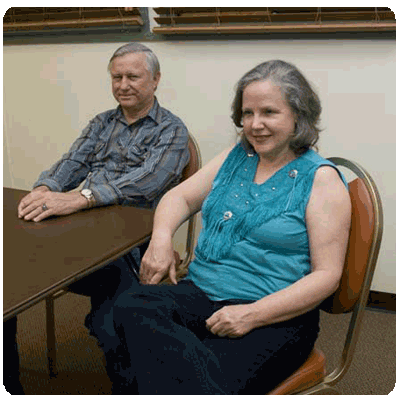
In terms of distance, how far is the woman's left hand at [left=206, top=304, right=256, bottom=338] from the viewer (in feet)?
4.12

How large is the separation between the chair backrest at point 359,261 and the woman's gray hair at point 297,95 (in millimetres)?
184

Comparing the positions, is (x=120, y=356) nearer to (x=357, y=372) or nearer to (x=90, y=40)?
(x=357, y=372)

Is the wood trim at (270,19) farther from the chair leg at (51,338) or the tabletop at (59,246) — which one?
the chair leg at (51,338)

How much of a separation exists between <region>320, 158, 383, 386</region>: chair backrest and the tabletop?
1.78 feet

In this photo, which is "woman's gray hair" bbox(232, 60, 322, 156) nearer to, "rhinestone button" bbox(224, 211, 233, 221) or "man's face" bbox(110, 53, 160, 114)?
"rhinestone button" bbox(224, 211, 233, 221)

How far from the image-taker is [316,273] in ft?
4.29

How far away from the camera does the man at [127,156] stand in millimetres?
1798

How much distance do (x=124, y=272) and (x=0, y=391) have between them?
533 mm

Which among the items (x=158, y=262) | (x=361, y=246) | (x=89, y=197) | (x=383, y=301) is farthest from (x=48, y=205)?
(x=383, y=301)

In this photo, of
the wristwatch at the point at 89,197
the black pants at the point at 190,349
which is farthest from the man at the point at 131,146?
the black pants at the point at 190,349

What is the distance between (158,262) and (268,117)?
1.64 feet

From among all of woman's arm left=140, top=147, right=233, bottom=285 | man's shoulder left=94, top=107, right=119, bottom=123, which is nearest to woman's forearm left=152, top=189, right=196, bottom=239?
woman's arm left=140, top=147, right=233, bottom=285

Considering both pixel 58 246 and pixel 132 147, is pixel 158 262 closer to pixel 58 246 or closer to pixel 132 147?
pixel 58 246

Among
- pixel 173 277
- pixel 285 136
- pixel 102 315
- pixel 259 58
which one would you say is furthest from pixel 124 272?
pixel 259 58
